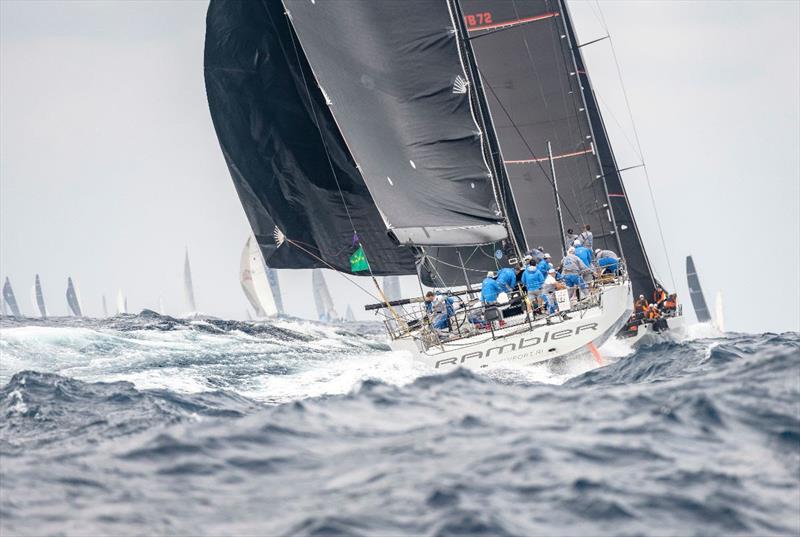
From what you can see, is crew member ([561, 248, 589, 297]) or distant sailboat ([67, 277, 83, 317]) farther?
distant sailboat ([67, 277, 83, 317])

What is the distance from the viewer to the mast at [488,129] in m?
23.3

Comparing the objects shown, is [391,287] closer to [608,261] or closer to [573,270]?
[608,261]

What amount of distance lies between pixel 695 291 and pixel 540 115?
3194 cm

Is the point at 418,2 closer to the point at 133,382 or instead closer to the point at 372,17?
the point at 372,17

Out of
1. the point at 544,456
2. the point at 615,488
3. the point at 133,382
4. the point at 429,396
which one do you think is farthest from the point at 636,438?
the point at 133,382

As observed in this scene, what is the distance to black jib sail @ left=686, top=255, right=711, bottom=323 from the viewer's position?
187 feet

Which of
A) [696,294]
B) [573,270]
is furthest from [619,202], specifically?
[696,294]

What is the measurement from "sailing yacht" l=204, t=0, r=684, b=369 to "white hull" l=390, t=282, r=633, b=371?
3 cm

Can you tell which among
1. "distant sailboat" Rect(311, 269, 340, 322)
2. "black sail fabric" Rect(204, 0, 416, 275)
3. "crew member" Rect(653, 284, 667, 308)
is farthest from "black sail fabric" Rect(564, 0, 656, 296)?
"distant sailboat" Rect(311, 269, 340, 322)

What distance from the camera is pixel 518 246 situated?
80.0 ft

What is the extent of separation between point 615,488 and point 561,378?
1068 cm

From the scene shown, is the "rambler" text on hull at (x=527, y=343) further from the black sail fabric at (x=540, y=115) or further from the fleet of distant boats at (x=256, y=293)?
the fleet of distant boats at (x=256, y=293)

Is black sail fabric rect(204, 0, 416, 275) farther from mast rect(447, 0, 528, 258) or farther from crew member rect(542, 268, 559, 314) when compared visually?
crew member rect(542, 268, 559, 314)

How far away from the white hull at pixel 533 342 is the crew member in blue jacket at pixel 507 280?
82 cm
